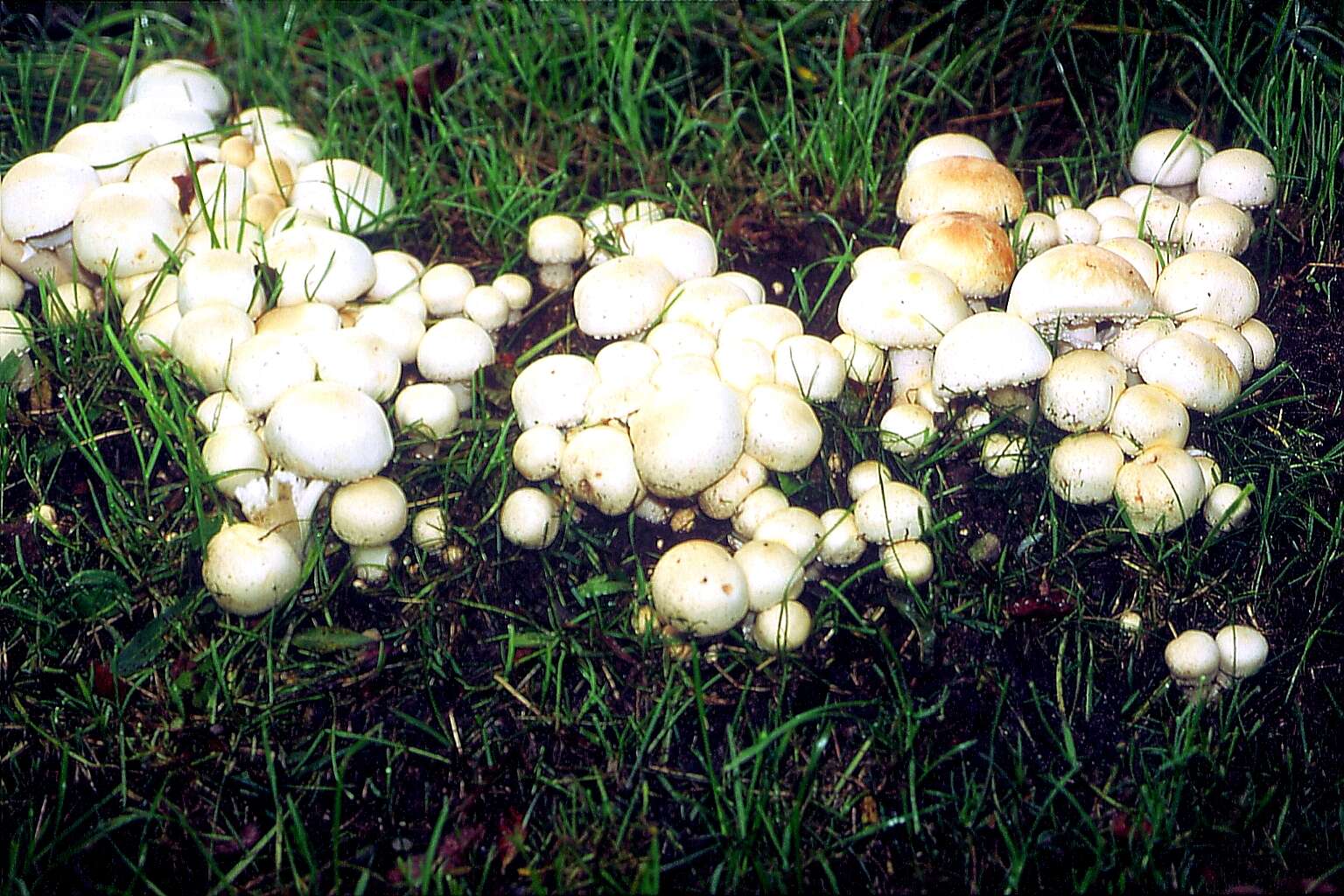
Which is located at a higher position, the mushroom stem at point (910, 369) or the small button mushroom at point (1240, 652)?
the mushroom stem at point (910, 369)

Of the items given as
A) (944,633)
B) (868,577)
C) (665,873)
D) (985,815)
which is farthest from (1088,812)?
(665,873)

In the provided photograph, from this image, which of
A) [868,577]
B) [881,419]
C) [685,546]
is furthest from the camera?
[881,419]

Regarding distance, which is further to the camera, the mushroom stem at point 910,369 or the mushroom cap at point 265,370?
the mushroom stem at point 910,369

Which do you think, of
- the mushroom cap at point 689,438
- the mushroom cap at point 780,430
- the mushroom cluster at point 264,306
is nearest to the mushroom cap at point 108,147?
the mushroom cluster at point 264,306

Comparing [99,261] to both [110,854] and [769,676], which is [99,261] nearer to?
[110,854]

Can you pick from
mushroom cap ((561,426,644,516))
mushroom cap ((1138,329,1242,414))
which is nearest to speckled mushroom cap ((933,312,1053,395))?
mushroom cap ((1138,329,1242,414))

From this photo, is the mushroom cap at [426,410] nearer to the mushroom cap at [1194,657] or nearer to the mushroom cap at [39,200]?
the mushroom cap at [39,200]
